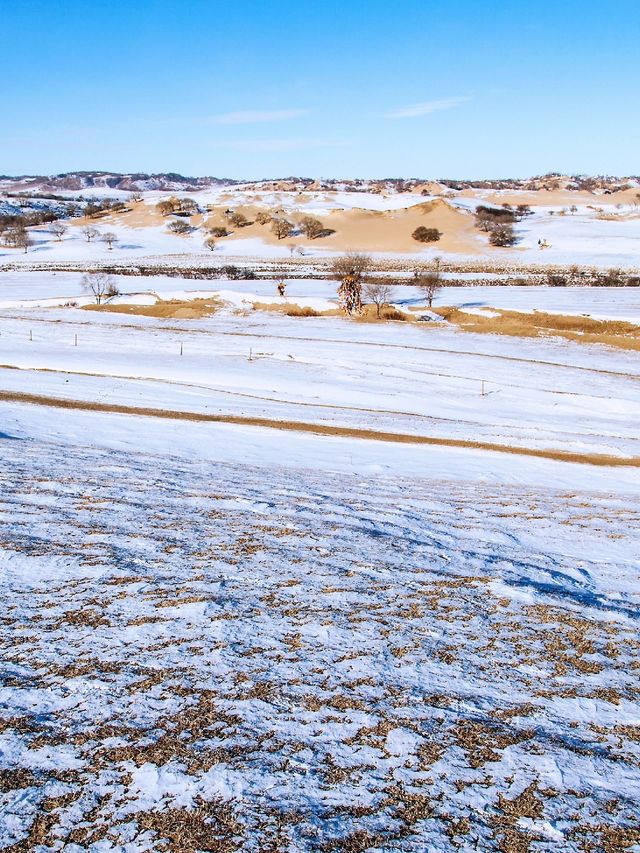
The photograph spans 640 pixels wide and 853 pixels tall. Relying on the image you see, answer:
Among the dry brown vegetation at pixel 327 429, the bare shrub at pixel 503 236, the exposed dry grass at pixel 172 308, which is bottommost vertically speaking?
the dry brown vegetation at pixel 327 429

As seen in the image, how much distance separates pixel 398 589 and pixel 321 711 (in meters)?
2.80

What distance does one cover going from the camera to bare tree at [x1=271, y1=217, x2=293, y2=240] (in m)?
123

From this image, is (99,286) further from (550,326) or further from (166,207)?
(166,207)

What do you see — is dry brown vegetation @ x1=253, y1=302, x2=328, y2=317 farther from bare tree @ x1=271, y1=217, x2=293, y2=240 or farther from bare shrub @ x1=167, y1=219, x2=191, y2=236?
bare shrub @ x1=167, y1=219, x2=191, y2=236

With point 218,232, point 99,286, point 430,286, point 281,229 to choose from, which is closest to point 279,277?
point 99,286

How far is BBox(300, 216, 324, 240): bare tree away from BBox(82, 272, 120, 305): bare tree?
185 feet

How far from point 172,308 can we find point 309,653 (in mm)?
52208

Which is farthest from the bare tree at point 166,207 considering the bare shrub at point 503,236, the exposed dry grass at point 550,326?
the exposed dry grass at point 550,326

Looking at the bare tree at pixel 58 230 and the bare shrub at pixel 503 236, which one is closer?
the bare shrub at pixel 503 236

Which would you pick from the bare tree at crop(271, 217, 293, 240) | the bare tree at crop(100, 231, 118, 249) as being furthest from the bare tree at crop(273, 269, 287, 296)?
the bare tree at crop(100, 231, 118, 249)

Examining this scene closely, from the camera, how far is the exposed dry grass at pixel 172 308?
53.9 metres

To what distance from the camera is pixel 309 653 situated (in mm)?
5848

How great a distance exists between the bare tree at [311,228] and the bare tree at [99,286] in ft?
185

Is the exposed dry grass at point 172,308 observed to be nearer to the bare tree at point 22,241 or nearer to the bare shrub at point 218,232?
the bare tree at point 22,241
